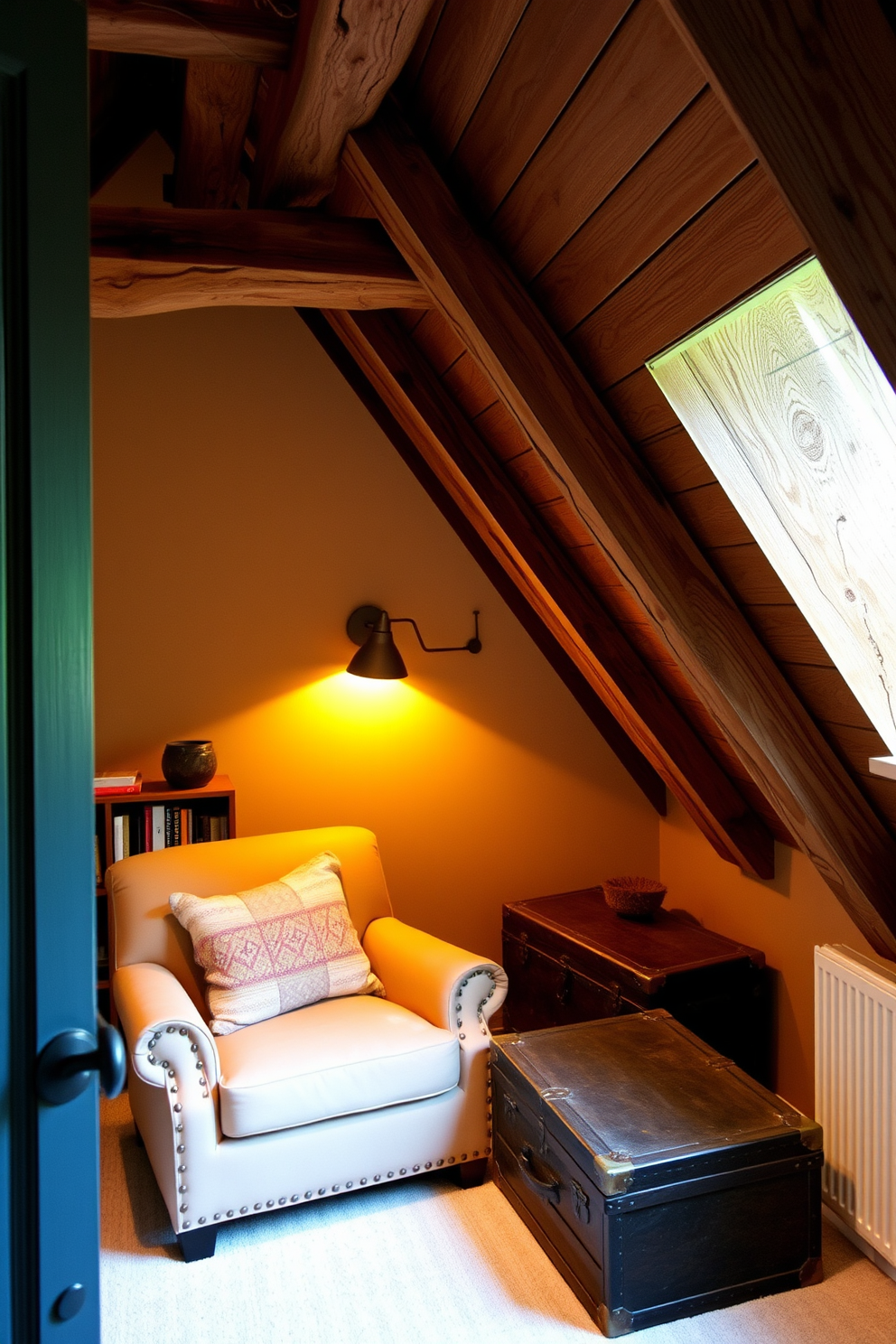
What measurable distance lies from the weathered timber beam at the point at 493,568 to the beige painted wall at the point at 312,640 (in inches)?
1.7

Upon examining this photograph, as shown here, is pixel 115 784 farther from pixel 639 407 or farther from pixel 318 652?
pixel 639 407

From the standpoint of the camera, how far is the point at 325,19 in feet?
5.25

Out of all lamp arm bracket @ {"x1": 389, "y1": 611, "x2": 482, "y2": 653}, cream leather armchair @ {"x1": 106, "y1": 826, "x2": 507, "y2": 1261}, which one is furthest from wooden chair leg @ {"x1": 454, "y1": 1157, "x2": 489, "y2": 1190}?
lamp arm bracket @ {"x1": 389, "y1": 611, "x2": 482, "y2": 653}

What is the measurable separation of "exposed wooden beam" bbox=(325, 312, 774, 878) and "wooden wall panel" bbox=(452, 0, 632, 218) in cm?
85

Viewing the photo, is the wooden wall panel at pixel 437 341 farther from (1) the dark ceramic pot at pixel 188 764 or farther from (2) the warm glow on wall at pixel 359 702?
(1) the dark ceramic pot at pixel 188 764

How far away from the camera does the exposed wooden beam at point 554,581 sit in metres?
2.79

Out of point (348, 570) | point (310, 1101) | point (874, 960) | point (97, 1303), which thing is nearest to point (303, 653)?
point (348, 570)

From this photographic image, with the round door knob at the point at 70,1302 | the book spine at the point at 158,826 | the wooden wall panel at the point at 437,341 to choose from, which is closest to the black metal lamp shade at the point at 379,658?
the book spine at the point at 158,826

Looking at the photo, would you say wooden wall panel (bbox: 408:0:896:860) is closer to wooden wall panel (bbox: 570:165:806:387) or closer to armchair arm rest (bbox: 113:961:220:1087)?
wooden wall panel (bbox: 570:165:806:387)

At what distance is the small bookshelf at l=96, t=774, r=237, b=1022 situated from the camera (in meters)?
3.08

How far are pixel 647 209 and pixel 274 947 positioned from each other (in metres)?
1.94

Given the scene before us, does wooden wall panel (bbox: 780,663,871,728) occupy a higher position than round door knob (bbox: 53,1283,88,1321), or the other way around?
wooden wall panel (bbox: 780,663,871,728)

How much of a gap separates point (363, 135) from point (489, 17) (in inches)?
16.8

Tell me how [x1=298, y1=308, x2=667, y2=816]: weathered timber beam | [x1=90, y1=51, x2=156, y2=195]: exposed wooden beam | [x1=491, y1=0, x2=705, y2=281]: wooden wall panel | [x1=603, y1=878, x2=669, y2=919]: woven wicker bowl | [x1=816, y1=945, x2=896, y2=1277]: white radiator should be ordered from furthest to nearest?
[x1=298, y1=308, x2=667, y2=816]: weathered timber beam, [x1=603, y1=878, x2=669, y2=919]: woven wicker bowl, [x1=90, y1=51, x2=156, y2=195]: exposed wooden beam, [x1=816, y1=945, x2=896, y2=1277]: white radiator, [x1=491, y1=0, x2=705, y2=281]: wooden wall panel
